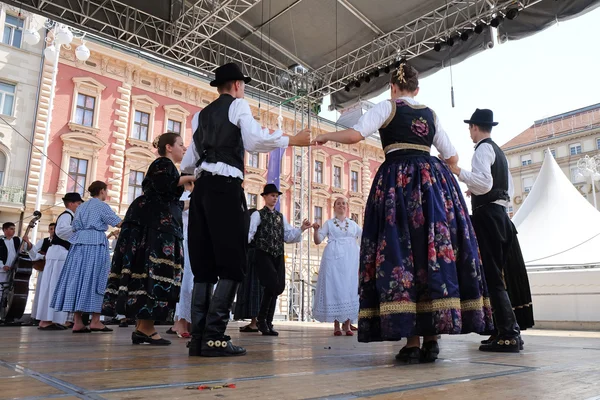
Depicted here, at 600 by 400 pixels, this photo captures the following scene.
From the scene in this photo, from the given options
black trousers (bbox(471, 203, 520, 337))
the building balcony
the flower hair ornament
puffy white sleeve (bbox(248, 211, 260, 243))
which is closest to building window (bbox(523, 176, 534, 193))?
the building balcony

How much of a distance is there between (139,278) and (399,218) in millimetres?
2093

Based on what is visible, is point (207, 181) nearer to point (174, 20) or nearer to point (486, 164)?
point (486, 164)

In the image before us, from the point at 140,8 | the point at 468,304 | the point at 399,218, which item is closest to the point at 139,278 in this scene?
the point at 399,218

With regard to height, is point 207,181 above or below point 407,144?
below

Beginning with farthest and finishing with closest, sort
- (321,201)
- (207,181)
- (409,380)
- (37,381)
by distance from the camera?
(321,201) → (207,181) → (409,380) → (37,381)

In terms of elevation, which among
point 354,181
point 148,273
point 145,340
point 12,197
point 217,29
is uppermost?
point 354,181

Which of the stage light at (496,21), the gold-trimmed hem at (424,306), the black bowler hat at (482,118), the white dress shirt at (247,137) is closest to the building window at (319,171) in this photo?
the stage light at (496,21)

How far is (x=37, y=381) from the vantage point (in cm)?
156

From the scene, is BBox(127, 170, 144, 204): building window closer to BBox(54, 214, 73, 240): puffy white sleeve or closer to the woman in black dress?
BBox(54, 214, 73, 240): puffy white sleeve

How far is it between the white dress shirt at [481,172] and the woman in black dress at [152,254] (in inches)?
81.1

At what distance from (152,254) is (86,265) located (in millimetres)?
2168

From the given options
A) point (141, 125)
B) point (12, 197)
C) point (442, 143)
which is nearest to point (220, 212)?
point (442, 143)

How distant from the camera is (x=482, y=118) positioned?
383 centimetres

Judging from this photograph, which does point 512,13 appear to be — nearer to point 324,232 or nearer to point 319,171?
point 324,232
